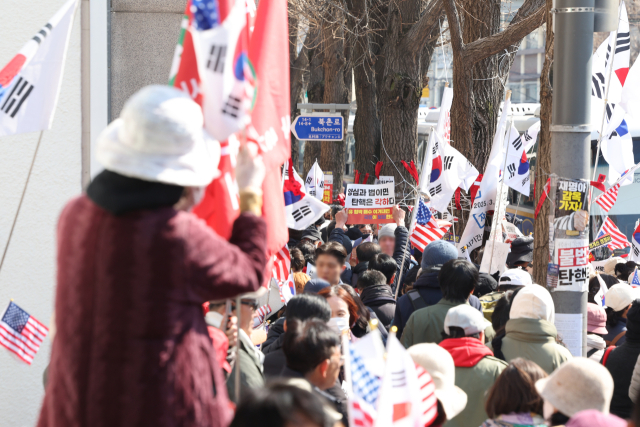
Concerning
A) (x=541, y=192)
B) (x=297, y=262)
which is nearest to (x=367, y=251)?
(x=297, y=262)

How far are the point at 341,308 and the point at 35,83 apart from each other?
2240 millimetres

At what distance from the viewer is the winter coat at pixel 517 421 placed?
3195 millimetres

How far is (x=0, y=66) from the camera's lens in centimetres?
511

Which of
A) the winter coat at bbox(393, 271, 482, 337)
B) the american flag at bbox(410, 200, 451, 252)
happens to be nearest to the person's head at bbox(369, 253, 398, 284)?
the american flag at bbox(410, 200, 451, 252)

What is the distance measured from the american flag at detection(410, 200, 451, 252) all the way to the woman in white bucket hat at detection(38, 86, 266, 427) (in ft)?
19.8

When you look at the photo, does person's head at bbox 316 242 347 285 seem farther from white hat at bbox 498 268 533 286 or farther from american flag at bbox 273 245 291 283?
white hat at bbox 498 268 533 286

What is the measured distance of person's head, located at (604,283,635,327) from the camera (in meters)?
6.03

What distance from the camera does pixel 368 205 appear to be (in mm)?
10891

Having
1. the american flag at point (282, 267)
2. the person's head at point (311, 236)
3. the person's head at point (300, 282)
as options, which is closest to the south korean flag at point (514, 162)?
the person's head at point (311, 236)

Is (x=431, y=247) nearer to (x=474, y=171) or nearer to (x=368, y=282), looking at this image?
(x=368, y=282)

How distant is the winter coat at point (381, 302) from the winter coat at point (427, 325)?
0.89 meters

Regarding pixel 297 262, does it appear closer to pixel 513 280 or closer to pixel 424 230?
pixel 424 230

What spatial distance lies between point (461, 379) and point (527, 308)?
69cm

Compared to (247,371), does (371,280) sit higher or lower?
lower
